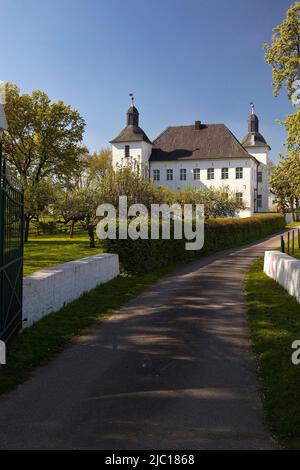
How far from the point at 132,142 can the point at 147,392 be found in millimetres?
64805

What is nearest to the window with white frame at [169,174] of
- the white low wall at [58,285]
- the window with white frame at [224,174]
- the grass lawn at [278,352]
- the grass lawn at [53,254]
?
the window with white frame at [224,174]

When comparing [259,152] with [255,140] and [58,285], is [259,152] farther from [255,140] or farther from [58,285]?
[58,285]

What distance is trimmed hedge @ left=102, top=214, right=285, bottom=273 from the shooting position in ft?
62.5

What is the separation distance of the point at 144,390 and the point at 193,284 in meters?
10.0

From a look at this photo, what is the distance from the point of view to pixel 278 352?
786 centimetres

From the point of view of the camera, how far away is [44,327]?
31.6ft

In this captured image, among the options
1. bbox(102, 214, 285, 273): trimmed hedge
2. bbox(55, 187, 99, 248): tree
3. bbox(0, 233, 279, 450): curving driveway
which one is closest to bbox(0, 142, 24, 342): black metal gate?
bbox(0, 233, 279, 450): curving driveway

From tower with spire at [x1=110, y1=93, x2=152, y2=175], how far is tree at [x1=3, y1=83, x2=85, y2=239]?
992 inches

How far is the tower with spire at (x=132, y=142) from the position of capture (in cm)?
6838

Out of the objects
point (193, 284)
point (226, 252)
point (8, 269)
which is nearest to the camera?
point (8, 269)

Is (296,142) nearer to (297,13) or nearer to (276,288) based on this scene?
(297,13)

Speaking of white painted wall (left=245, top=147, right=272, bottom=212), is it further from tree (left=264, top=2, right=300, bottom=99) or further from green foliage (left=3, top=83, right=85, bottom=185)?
tree (left=264, top=2, right=300, bottom=99)

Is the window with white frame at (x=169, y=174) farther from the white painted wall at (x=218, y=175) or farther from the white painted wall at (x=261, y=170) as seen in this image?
the white painted wall at (x=261, y=170)
